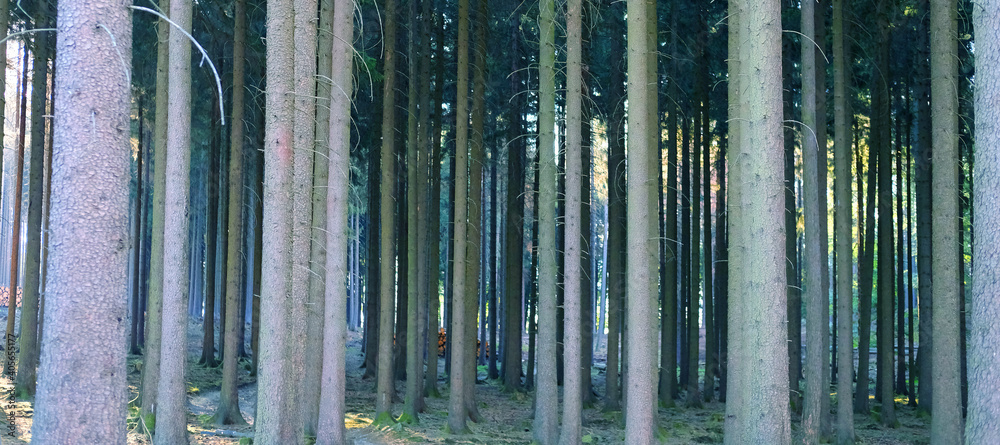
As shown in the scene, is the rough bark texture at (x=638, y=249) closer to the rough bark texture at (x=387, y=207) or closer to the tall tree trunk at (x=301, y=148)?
the tall tree trunk at (x=301, y=148)

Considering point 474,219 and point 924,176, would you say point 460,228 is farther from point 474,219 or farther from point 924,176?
point 924,176

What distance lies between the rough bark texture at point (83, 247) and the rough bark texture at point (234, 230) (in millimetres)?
8031

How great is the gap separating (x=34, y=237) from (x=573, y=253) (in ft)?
35.1

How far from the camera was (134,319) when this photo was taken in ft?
76.7

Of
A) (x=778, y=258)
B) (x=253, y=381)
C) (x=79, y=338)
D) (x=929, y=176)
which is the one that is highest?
(x=929, y=176)

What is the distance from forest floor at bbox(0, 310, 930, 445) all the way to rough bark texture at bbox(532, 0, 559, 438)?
1485 millimetres

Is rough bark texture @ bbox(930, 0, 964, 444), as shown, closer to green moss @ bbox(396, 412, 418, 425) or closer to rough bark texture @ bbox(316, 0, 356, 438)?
rough bark texture @ bbox(316, 0, 356, 438)

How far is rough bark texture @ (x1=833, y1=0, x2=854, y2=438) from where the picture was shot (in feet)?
40.9

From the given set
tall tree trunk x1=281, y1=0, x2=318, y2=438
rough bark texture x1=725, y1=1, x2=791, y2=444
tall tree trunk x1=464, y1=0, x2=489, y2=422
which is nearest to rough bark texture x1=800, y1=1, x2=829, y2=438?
rough bark texture x1=725, y1=1, x2=791, y2=444

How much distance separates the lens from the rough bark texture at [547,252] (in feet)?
37.9

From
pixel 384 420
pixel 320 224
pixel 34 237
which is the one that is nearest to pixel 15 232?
pixel 34 237

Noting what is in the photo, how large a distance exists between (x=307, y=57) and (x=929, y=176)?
43.9 feet

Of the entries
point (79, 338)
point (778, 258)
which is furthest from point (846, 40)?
point (79, 338)

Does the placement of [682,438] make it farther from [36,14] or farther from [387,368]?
[36,14]
